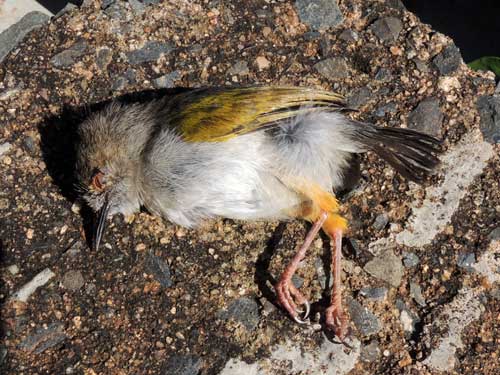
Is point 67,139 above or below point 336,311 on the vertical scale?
above

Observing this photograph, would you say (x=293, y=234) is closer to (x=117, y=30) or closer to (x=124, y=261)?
(x=124, y=261)

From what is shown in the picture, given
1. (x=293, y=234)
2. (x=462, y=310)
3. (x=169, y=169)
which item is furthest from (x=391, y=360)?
(x=169, y=169)

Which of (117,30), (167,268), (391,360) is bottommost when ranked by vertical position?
(391,360)

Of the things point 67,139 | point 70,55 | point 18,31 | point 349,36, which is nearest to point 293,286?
point 67,139

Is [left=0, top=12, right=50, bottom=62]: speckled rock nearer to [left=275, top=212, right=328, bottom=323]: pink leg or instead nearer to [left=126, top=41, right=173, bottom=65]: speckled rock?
[left=126, top=41, right=173, bottom=65]: speckled rock

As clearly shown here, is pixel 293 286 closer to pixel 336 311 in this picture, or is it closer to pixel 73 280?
pixel 336 311

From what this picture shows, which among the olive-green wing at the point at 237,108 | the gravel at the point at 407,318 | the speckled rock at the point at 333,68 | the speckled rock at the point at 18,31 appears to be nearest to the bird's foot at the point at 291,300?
the gravel at the point at 407,318
